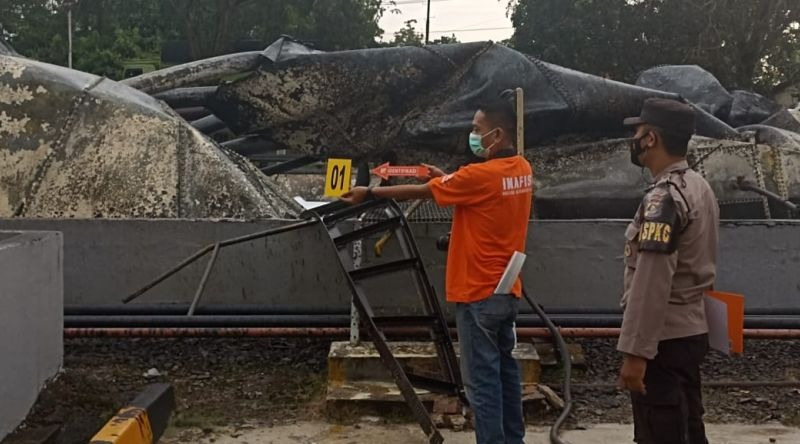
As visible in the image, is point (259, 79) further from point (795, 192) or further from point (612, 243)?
point (795, 192)

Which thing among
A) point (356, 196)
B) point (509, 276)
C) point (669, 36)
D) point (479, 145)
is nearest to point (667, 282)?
point (509, 276)

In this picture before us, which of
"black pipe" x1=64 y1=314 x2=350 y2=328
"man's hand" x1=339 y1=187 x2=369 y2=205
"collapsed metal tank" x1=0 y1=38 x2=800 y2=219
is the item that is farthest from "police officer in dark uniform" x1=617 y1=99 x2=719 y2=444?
"collapsed metal tank" x1=0 y1=38 x2=800 y2=219

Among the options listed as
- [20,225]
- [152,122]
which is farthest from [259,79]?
[20,225]

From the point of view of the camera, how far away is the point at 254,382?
5641 millimetres

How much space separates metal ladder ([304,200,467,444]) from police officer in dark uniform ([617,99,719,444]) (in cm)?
155

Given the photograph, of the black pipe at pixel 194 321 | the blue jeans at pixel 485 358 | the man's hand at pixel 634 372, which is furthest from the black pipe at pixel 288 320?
the man's hand at pixel 634 372

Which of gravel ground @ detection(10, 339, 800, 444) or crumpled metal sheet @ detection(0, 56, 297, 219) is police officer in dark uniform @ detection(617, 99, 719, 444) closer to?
gravel ground @ detection(10, 339, 800, 444)

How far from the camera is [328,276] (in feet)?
20.4

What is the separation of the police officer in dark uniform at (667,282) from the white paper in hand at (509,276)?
35.3 inches

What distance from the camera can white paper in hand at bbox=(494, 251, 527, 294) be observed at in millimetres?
3924

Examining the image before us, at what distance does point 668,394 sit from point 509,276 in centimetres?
112

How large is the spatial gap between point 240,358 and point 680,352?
384 cm

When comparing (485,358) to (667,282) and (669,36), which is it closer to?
(667,282)

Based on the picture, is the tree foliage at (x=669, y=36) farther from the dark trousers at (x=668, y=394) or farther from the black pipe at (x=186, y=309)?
the dark trousers at (x=668, y=394)
